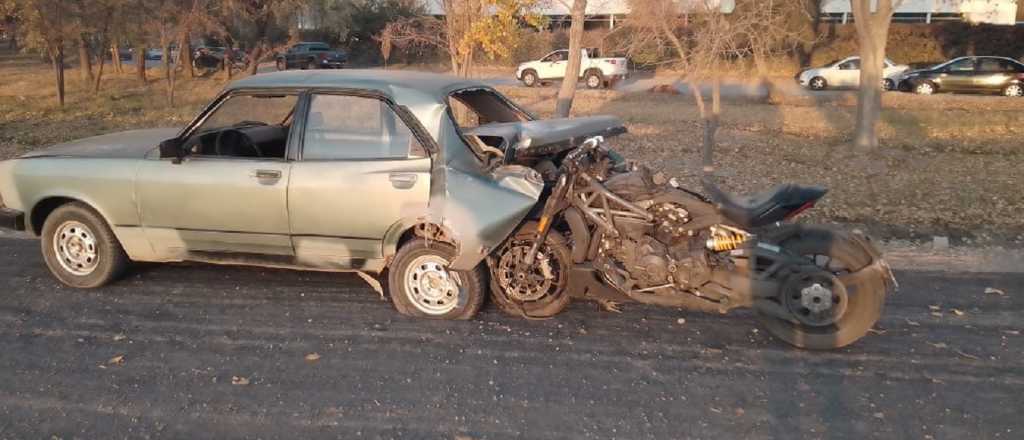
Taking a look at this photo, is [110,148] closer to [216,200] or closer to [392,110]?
[216,200]

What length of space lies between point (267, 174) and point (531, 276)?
1.98 m

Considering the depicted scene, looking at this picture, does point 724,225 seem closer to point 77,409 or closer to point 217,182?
point 217,182

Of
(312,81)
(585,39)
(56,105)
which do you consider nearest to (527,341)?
(312,81)

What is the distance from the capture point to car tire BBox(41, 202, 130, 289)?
243 inches

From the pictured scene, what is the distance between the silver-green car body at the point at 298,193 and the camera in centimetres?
538

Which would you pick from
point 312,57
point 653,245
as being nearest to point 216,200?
point 653,245

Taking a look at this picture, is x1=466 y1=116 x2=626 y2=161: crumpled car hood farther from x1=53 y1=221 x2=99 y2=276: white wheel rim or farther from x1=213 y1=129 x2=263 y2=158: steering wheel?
x1=53 y1=221 x2=99 y2=276: white wheel rim

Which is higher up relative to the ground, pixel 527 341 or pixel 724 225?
pixel 724 225

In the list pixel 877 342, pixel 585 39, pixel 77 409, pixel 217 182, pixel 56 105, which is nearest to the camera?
pixel 77 409

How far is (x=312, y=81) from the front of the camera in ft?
19.2

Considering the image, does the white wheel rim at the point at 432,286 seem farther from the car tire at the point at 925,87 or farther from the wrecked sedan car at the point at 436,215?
the car tire at the point at 925,87

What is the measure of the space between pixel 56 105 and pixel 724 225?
821 inches

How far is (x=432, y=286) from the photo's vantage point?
18.5 ft

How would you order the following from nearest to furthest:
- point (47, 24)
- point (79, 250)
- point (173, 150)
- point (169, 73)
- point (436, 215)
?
point (436, 215)
point (173, 150)
point (79, 250)
point (47, 24)
point (169, 73)
